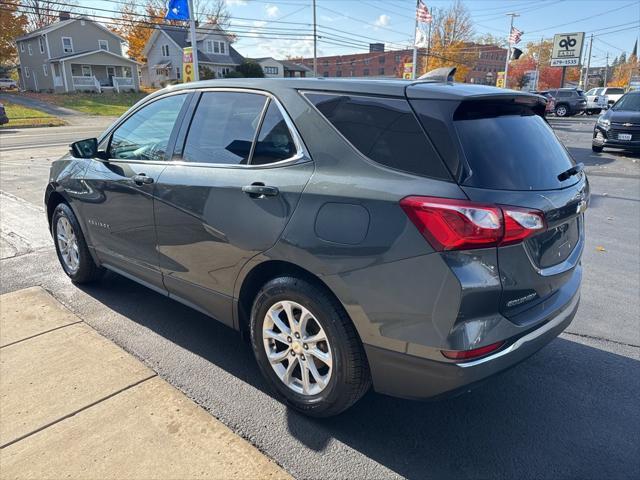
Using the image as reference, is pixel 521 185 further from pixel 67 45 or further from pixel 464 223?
pixel 67 45

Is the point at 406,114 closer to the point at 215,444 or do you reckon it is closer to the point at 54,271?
the point at 215,444

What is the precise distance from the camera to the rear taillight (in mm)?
1961

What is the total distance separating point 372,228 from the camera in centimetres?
213

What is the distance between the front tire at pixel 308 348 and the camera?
2324 mm

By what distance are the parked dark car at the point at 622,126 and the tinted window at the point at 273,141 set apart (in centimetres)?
1297

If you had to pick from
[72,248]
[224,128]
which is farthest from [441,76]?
[72,248]

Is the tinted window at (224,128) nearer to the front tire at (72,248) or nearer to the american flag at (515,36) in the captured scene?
the front tire at (72,248)

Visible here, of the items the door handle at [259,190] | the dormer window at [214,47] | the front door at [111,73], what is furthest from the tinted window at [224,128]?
the dormer window at [214,47]

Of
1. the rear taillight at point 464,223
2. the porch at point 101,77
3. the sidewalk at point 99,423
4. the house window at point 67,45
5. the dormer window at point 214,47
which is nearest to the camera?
the rear taillight at point 464,223

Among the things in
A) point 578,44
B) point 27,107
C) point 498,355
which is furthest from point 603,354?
point 578,44

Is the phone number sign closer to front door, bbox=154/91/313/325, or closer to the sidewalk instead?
front door, bbox=154/91/313/325

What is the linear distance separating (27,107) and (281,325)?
1498 inches

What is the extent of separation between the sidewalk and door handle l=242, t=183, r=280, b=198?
1.26 meters

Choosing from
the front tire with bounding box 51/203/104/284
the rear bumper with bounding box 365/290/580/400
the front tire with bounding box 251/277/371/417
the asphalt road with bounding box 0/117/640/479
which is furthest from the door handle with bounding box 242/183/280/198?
the front tire with bounding box 51/203/104/284
